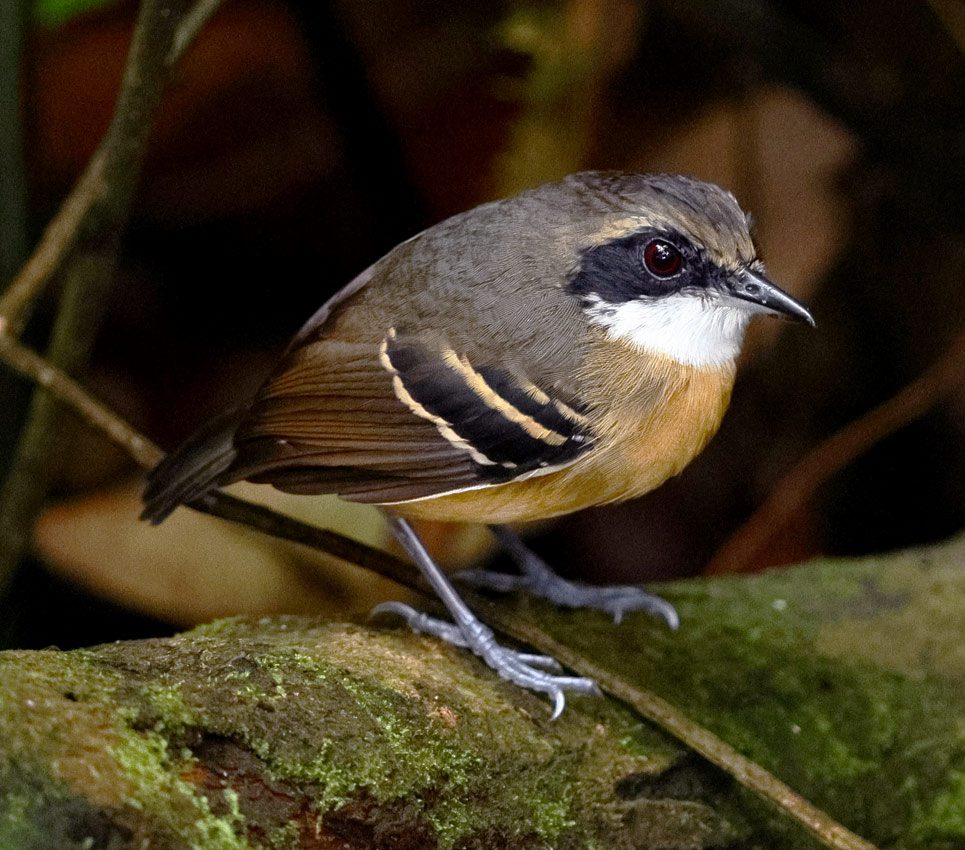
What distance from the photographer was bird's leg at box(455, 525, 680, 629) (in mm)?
2896

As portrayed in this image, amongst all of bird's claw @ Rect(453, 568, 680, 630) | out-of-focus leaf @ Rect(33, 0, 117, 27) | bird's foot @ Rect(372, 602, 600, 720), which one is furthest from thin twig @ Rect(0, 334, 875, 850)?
out-of-focus leaf @ Rect(33, 0, 117, 27)

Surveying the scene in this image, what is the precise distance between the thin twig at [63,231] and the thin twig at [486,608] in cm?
9

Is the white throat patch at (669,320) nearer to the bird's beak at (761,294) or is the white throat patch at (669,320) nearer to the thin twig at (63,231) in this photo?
the bird's beak at (761,294)

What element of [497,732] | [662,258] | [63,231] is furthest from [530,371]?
[63,231]

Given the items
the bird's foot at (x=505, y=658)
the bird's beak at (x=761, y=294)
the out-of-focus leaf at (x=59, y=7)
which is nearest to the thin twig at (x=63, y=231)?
the out-of-focus leaf at (x=59, y=7)

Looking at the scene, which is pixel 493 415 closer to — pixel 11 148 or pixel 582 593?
pixel 582 593

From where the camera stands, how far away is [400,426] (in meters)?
2.45

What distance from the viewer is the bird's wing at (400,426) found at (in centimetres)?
237

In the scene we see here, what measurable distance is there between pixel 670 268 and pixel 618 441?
38 centimetres

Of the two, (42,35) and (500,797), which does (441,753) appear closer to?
(500,797)

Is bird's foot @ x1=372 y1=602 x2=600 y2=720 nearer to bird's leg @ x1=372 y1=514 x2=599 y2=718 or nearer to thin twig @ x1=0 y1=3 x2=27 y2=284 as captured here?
bird's leg @ x1=372 y1=514 x2=599 y2=718

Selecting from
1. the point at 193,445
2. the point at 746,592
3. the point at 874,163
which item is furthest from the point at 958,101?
the point at 193,445

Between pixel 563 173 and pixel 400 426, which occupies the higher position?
pixel 563 173

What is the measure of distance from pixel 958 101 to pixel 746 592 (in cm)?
268
